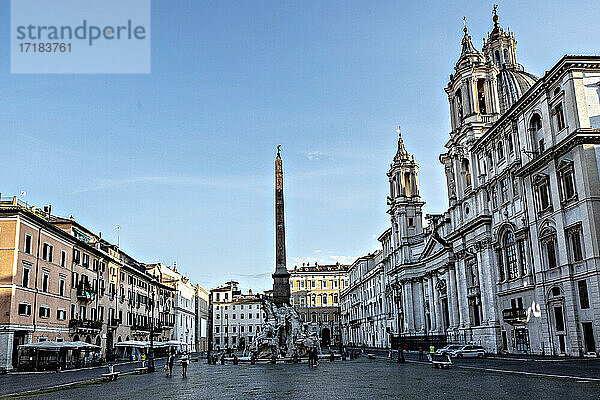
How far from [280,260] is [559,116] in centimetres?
2511

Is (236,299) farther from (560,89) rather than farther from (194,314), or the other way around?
(560,89)

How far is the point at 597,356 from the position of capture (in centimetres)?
3616

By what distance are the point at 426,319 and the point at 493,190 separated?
30896 mm

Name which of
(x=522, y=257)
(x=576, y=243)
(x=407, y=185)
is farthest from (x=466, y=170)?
(x=407, y=185)

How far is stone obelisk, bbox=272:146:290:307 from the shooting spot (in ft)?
167

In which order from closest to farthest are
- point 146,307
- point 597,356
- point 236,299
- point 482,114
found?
1. point 597,356
2. point 482,114
3. point 146,307
4. point 236,299

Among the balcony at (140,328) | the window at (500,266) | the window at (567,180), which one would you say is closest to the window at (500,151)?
the window at (500,266)

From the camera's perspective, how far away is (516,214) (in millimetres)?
47312

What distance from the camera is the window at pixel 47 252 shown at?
4665 centimetres

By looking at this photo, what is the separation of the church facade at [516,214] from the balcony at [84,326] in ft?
97.1

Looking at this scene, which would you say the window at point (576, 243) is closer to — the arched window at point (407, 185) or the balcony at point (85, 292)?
the balcony at point (85, 292)

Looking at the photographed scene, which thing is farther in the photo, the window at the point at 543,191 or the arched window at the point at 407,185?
the arched window at the point at 407,185

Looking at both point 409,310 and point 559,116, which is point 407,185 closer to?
point 409,310

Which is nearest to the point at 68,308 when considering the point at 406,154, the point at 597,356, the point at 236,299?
the point at 597,356
